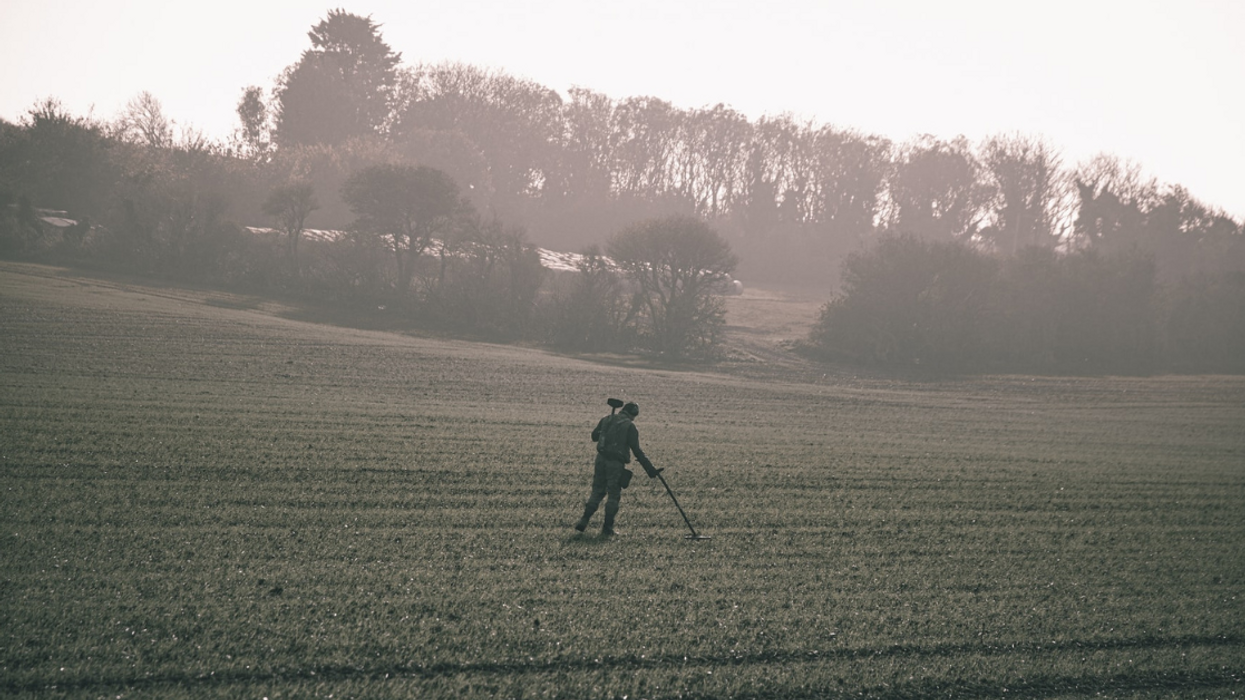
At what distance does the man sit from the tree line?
36.0 meters

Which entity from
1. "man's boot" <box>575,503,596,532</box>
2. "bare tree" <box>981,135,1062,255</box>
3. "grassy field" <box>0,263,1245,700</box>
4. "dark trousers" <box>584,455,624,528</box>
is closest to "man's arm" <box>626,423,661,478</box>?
"dark trousers" <box>584,455,624,528</box>

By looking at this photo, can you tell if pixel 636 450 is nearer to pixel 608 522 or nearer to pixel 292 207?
pixel 608 522

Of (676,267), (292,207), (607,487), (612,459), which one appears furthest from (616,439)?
(292,207)

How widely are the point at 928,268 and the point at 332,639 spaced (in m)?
50.8

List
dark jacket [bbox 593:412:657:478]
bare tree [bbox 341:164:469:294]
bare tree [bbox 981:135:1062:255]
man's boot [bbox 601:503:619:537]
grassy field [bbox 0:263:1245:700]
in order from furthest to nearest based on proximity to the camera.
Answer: bare tree [bbox 981:135:1062:255], bare tree [bbox 341:164:469:294], man's boot [bbox 601:503:619:537], dark jacket [bbox 593:412:657:478], grassy field [bbox 0:263:1245:700]

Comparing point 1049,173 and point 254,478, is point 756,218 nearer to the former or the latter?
point 1049,173

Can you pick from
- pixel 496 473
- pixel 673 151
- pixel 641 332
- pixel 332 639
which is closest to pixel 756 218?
pixel 673 151

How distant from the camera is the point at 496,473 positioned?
58.1ft

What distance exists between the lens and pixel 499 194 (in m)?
93.4

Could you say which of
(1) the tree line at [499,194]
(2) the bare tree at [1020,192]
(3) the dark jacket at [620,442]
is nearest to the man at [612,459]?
(3) the dark jacket at [620,442]

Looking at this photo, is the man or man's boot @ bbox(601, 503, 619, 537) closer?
the man

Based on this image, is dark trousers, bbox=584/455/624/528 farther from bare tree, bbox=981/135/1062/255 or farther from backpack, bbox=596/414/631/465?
bare tree, bbox=981/135/1062/255

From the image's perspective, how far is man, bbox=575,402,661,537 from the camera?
44.4 ft

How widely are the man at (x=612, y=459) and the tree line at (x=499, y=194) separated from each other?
3596 centimetres
